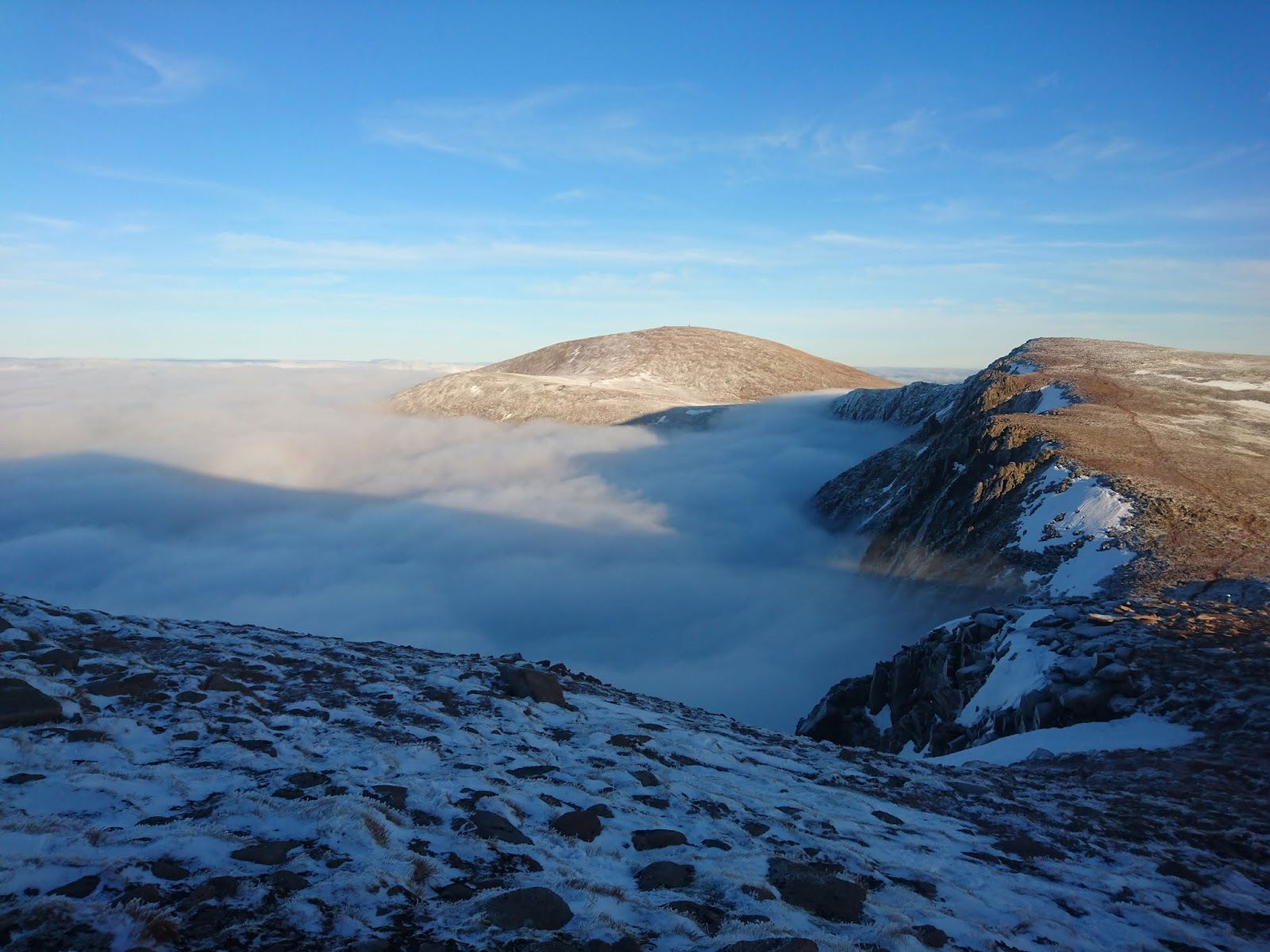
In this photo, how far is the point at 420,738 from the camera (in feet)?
21.3

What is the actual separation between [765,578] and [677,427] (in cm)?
2966

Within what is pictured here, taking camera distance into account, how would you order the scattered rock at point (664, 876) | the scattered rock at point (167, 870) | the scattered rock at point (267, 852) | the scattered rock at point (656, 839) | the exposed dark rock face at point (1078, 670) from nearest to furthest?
the scattered rock at point (167, 870), the scattered rock at point (267, 852), the scattered rock at point (664, 876), the scattered rock at point (656, 839), the exposed dark rock face at point (1078, 670)

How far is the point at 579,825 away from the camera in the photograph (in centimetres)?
491

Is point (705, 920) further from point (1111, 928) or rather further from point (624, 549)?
point (624, 549)

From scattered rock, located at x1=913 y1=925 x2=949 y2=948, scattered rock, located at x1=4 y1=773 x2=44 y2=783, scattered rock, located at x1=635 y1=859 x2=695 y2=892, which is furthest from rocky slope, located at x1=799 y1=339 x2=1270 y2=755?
scattered rock, located at x1=4 y1=773 x2=44 y2=783

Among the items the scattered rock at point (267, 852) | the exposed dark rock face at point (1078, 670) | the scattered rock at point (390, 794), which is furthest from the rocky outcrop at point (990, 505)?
the scattered rock at point (267, 852)

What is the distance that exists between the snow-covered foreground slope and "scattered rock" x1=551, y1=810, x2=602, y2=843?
0.02 metres

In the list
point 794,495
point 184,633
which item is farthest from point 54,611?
point 794,495

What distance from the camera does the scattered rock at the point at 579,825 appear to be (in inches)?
190

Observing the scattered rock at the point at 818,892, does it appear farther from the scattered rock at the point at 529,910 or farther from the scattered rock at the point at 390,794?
the scattered rock at the point at 390,794

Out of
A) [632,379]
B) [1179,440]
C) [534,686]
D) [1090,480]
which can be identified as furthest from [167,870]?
[632,379]

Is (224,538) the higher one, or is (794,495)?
(794,495)

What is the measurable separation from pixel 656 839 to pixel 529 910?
1378 mm

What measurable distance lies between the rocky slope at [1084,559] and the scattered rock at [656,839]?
21.2 ft
